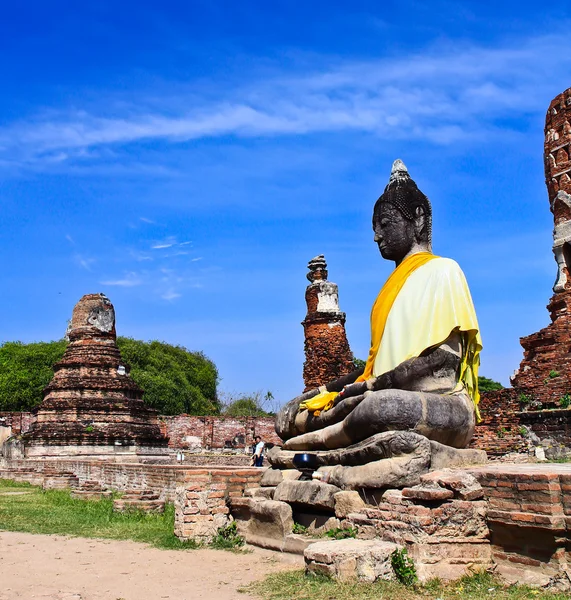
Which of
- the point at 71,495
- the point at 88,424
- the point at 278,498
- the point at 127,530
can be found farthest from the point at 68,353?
the point at 278,498

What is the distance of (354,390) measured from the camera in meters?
5.94

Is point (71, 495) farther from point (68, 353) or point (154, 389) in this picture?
point (154, 389)

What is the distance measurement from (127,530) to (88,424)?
11.4 meters

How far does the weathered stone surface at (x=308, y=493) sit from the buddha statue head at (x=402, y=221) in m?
2.27

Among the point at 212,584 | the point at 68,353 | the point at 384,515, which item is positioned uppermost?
the point at 68,353

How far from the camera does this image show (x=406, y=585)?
395 centimetres

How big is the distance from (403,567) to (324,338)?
14.4 metres

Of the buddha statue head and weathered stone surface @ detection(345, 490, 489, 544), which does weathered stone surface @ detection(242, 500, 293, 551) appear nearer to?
weathered stone surface @ detection(345, 490, 489, 544)

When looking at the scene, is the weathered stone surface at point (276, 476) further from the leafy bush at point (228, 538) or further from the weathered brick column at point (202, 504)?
the leafy bush at point (228, 538)

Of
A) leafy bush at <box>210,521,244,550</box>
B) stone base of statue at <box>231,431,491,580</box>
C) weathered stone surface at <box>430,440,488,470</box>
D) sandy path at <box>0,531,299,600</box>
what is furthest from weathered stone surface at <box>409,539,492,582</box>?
leafy bush at <box>210,521,244,550</box>

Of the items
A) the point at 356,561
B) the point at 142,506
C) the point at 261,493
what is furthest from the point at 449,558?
the point at 142,506

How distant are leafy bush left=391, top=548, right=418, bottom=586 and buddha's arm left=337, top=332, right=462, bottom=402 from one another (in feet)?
5.58

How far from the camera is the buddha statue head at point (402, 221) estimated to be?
257 inches

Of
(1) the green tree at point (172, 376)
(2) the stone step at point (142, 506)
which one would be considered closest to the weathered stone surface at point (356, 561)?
(2) the stone step at point (142, 506)
